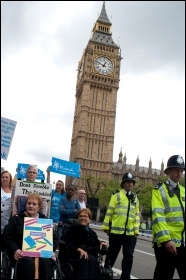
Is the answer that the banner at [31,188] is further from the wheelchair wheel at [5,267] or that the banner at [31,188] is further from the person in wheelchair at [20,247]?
the wheelchair wheel at [5,267]

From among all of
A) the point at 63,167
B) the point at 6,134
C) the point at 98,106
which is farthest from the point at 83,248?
the point at 98,106

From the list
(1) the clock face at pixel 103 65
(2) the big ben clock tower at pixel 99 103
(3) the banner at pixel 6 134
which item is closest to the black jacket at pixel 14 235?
(3) the banner at pixel 6 134

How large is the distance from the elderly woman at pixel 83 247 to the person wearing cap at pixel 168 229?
1.02 meters

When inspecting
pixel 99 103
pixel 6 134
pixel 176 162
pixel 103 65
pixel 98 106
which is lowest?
pixel 176 162

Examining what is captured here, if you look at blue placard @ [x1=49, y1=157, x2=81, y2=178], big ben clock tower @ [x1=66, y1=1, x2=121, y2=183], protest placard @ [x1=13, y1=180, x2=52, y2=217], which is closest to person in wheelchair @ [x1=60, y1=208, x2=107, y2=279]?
protest placard @ [x1=13, y1=180, x2=52, y2=217]

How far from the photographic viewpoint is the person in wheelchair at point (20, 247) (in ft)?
15.7

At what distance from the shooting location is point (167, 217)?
15.1ft

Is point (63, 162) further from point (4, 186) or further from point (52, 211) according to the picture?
point (4, 186)

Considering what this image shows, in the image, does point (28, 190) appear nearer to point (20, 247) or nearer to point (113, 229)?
point (113, 229)

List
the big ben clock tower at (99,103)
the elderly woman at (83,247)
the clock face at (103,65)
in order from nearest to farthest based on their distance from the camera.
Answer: the elderly woman at (83,247), the big ben clock tower at (99,103), the clock face at (103,65)

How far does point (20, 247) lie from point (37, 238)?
23cm

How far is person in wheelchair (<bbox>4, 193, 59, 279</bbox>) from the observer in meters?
4.78

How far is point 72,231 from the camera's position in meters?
5.69

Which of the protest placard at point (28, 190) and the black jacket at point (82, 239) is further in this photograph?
the protest placard at point (28, 190)
